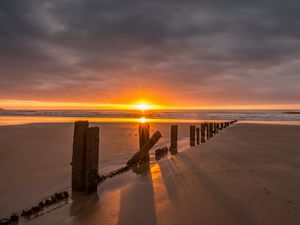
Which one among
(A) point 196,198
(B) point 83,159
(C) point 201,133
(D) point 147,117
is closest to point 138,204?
(A) point 196,198

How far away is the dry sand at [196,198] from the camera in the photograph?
159 inches

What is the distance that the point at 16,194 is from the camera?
592 centimetres

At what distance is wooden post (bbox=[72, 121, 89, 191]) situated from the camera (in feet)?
18.9

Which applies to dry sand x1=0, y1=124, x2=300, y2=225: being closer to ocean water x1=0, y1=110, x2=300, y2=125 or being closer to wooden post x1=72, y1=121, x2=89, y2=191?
wooden post x1=72, y1=121, x2=89, y2=191

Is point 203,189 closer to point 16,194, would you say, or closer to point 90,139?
point 90,139

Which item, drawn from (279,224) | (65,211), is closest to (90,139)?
(65,211)

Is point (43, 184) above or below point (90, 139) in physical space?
below

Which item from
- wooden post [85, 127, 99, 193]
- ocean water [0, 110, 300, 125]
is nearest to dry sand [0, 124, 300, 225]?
wooden post [85, 127, 99, 193]

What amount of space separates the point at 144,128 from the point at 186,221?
645cm

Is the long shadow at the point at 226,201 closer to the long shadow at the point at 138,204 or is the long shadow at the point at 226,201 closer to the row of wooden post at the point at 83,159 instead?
the long shadow at the point at 138,204

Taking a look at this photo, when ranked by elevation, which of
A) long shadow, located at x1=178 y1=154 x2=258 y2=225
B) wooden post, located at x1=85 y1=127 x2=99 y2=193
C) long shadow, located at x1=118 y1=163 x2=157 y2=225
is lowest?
long shadow, located at x1=118 y1=163 x2=157 y2=225

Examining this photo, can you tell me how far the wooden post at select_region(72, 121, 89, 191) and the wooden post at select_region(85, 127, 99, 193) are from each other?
0.37ft

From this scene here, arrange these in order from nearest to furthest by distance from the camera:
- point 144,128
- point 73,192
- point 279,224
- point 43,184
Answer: point 279,224 → point 73,192 → point 43,184 → point 144,128

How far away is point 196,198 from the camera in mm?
4863
